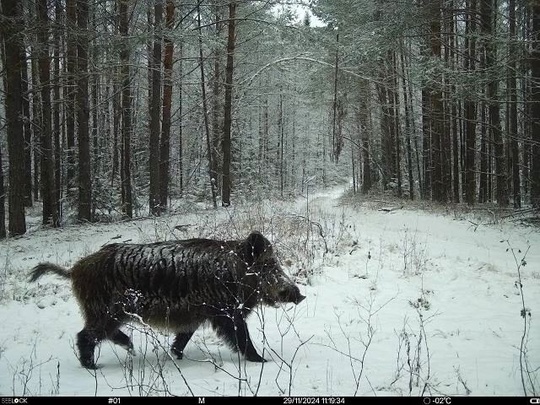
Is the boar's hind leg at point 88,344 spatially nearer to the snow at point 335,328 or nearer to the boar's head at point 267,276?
the snow at point 335,328

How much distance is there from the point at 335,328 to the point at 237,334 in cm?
157

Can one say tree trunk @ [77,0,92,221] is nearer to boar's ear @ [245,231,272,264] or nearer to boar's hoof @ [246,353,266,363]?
boar's ear @ [245,231,272,264]

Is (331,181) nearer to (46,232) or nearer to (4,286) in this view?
(46,232)

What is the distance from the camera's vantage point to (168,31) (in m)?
12.4

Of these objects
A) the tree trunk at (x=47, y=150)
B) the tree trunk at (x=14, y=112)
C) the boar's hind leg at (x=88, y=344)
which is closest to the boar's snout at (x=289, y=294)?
the boar's hind leg at (x=88, y=344)

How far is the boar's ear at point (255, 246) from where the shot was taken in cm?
A: 471

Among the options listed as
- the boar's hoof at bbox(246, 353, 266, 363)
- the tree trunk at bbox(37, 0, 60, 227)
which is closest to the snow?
the boar's hoof at bbox(246, 353, 266, 363)

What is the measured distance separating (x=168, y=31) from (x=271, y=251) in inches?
383

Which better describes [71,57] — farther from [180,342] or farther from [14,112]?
[180,342]

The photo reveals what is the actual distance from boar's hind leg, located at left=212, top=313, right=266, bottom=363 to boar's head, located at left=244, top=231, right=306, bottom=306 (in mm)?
381

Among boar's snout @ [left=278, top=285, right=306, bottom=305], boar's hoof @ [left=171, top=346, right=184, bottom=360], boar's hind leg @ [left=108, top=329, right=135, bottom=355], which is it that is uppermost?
boar's snout @ [left=278, top=285, right=306, bottom=305]

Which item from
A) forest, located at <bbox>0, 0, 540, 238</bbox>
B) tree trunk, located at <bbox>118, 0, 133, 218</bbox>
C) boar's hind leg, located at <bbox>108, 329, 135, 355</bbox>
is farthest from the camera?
tree trunk, located at <bbox>118, 0, 133, 218</bbox>

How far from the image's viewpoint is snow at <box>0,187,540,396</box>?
3797mm

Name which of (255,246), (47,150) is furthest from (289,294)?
(47,150)
